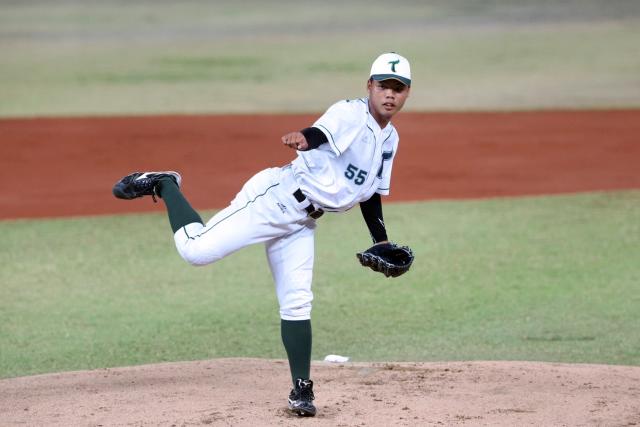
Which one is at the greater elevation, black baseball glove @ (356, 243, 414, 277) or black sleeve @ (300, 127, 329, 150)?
black sleeve @ (300, 127, 329, 150)

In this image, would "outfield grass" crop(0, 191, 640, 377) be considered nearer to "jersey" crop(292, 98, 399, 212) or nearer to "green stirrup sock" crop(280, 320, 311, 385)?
"green stirrup sock" crop(280, 320, 311, 385)

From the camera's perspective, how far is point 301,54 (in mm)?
20672

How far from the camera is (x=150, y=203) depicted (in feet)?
35.0

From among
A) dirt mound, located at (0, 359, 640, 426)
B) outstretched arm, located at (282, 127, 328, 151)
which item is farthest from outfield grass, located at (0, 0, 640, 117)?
outstretched arm, located at (282, 127, 328, 151)

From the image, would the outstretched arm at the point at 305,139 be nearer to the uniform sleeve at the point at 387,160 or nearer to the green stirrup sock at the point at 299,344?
the uniform sleeve at the point at 387,160

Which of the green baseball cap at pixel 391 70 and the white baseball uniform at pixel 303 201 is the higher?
the green baseball cap at pixel 391 70

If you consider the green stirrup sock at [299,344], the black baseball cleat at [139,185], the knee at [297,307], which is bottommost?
the green stirrup sock at [299,344]

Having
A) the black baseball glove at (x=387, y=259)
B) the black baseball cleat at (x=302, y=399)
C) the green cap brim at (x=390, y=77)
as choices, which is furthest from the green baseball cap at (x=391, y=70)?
the black baseball cleat at (x=302, y=399)

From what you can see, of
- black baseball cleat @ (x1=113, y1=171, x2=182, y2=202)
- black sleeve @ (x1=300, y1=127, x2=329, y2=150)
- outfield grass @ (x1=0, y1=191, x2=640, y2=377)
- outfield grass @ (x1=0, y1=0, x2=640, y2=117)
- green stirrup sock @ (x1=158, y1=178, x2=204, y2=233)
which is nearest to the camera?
black sleeve @ (x1=300, y1=127, x2=329, y2=150)

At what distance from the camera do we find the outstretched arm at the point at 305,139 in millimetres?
4578

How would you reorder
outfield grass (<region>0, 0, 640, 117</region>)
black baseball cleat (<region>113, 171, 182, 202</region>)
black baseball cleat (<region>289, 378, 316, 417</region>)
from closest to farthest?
black baseball cleat (<region>289, 378, 316, 417</region>)
black baseball cleat (<region>113, 171, 182, 202</region>)
outfield grass (<region>0, 0, 640, 117</region>)

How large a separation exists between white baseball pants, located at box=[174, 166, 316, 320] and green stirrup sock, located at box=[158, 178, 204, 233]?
0.53ft

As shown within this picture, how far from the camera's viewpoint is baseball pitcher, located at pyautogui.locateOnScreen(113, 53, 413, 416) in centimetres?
482

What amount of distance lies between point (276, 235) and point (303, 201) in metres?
0.20
